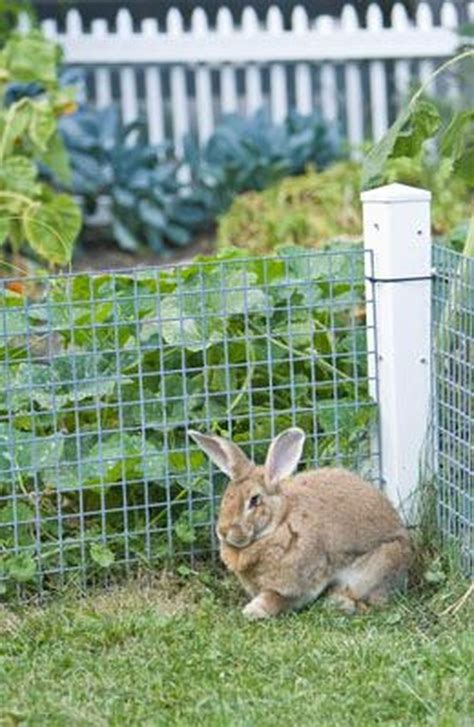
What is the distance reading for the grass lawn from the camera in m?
4.65

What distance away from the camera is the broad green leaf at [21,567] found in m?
5.61

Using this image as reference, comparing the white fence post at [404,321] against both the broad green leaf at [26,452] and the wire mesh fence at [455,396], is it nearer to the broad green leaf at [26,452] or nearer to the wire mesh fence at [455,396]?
the wire mesh fence at [455,396]

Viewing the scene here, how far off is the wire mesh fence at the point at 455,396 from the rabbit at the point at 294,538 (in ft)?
0.64

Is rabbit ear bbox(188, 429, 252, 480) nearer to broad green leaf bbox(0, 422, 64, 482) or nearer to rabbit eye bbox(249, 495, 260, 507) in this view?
rabbit eye bbox(249, 495, 260, 507)

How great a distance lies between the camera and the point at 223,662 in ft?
16.5

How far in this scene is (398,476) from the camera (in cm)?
591

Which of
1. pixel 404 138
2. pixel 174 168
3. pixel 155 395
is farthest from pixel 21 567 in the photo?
pixel 174 168

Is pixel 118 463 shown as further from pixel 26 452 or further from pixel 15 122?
pixel 15 122

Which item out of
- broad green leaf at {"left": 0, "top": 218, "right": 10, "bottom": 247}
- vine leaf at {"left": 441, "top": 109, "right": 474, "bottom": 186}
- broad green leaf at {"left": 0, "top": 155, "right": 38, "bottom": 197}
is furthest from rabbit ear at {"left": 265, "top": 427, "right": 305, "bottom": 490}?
broad green leaf at {"left": 0, "top": 155, "right": 38, "bottom": 197}

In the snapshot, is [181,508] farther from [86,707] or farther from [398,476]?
[86,707]

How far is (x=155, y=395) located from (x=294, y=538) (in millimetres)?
707

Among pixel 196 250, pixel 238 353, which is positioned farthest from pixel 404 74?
pixel 238 353

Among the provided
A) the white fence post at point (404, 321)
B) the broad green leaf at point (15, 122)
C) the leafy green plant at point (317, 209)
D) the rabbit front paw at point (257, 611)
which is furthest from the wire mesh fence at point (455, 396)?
the leafy green plant at point (317, 209)

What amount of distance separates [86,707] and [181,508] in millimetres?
1283
